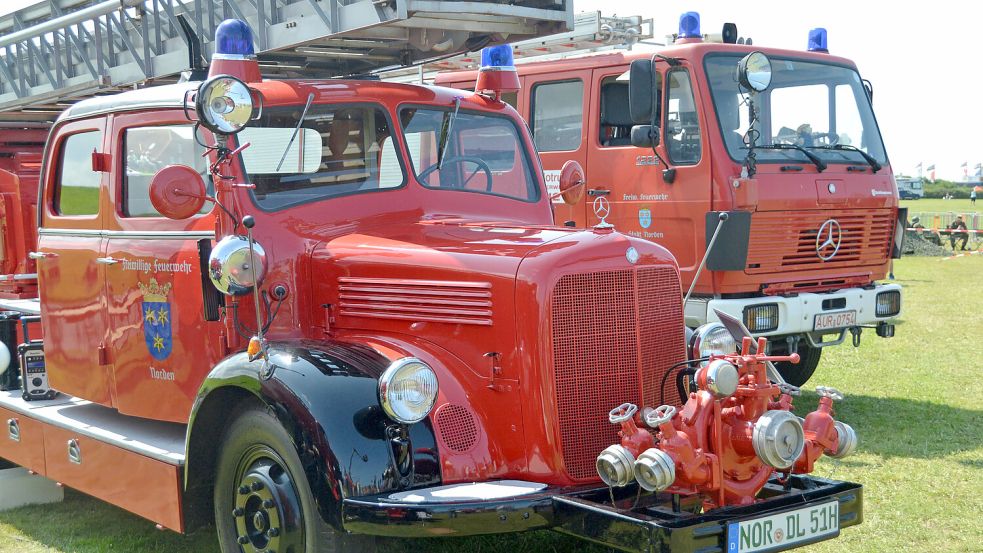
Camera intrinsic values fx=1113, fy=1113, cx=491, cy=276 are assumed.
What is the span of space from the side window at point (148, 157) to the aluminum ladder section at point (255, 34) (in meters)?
0.62

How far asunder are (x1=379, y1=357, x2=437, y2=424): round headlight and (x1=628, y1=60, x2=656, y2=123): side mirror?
440cm

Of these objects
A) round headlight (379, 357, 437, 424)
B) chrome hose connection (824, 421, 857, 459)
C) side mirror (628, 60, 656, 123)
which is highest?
side mirror (628, 60, 656, 123)

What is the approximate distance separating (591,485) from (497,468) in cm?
36

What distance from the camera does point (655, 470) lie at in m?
3.69

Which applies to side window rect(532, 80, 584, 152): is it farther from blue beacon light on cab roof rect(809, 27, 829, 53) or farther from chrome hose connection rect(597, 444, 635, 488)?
chrome hose connection rect(597, 444, 635, 488)

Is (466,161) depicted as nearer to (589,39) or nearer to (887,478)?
(887,478)

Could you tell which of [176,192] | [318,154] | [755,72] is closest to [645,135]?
[755,72]

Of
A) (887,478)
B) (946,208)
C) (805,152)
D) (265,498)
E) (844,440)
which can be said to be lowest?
(946,208)

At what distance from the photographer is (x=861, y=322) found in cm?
862

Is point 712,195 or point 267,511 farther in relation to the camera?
point 712,195

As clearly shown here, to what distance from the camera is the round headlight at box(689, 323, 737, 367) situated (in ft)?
15.0

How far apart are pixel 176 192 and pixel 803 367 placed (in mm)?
6352

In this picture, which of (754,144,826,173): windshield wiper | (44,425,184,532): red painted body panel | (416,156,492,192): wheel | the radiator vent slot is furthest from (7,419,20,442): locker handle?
(754,144,826,173): windshield wiper

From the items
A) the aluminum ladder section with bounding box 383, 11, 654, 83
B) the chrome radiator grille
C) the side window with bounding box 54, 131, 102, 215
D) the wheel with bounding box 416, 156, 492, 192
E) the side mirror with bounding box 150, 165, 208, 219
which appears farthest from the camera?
the aluminum ladder section with bounding box 383, 11, 654, 83
